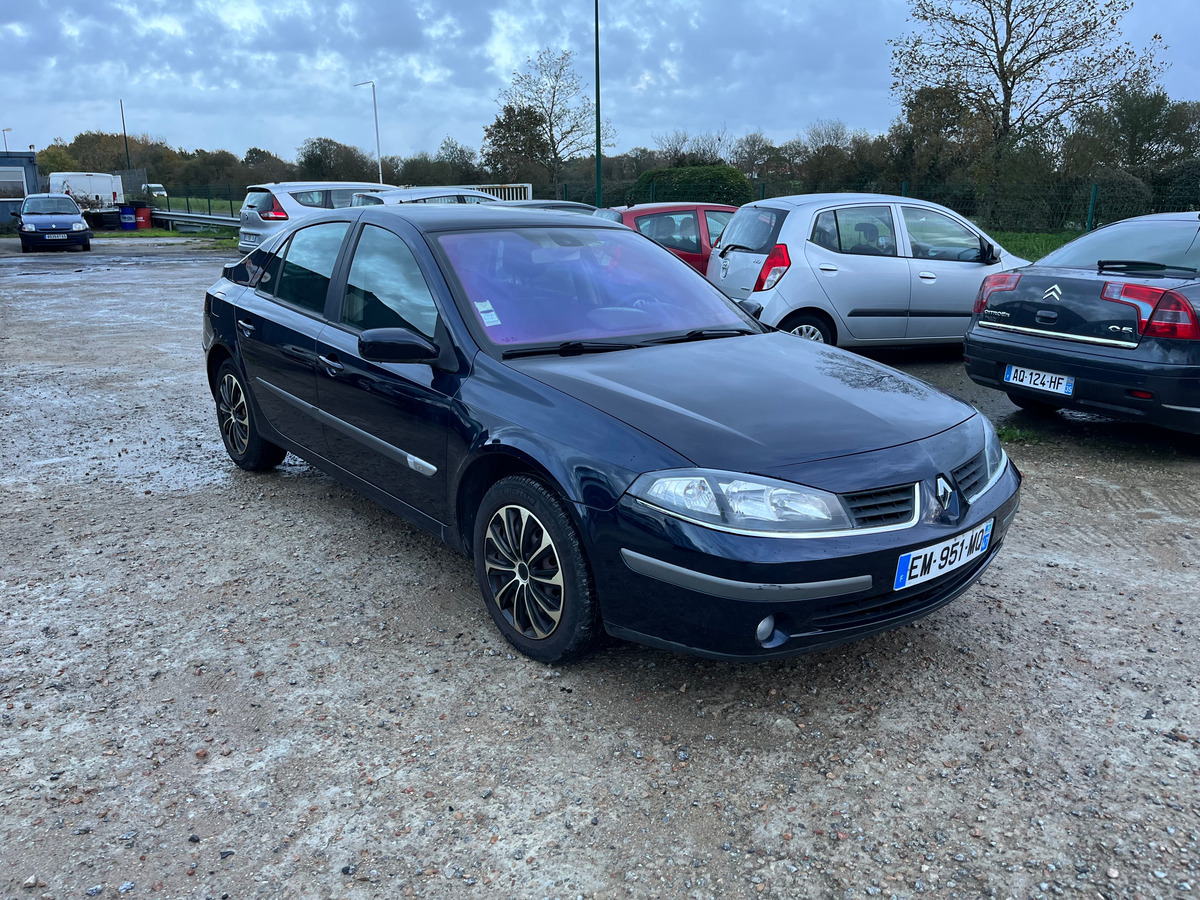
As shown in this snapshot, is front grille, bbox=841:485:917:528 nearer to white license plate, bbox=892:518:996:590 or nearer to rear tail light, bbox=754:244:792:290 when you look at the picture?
white license plate, bbox=892:518:996:590

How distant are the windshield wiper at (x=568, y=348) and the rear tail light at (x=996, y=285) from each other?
3682mm

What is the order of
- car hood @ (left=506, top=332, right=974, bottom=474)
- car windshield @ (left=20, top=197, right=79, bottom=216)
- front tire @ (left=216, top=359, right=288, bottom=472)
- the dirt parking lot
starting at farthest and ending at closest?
car windshield @ (left=20, top=197, right=79, bottom=216), front tire @ (left=216, top=359, right=288, bottom=472), car hood @ (left=506, top=332, right=974, bottom=474), the dirt parking lot

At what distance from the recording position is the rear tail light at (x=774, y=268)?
8.20 meters

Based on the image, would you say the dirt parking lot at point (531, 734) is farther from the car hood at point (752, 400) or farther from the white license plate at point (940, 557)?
the car hood at point (752, 400)

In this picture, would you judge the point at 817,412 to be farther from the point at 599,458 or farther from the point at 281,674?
the point at 281,674

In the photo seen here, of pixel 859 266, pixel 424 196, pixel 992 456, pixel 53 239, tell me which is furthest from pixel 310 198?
pixel 992 456

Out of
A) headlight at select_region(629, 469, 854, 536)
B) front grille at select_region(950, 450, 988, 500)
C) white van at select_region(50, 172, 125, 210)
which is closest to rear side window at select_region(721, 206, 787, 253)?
front grille at select_region(950, 450, 988, 500)

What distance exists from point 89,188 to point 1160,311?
45588 mm

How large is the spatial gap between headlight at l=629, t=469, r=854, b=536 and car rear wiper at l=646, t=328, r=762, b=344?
1.16 meters

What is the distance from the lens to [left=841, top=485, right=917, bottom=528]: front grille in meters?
2.82

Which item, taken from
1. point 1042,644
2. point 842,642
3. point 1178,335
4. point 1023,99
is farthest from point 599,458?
point 1023,99

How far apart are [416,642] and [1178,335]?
460cm

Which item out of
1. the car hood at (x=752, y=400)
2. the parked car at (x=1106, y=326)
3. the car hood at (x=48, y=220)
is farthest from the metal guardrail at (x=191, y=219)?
the car hood at (x=752, y=400)

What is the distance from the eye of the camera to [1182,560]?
4.27 metres
